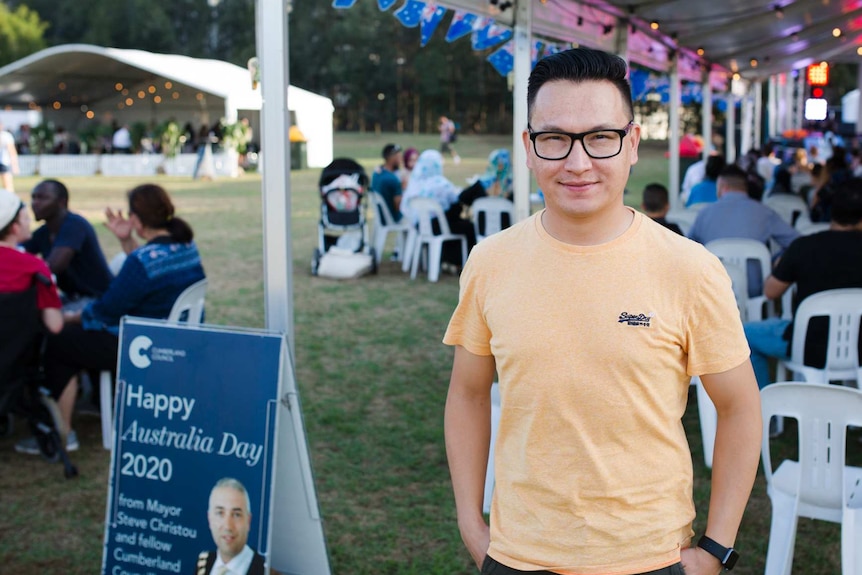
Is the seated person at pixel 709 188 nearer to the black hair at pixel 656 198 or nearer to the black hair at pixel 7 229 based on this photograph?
the black hair at pixel 656 198

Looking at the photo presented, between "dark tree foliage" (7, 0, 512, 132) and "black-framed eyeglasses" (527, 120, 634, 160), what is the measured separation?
4181 cm

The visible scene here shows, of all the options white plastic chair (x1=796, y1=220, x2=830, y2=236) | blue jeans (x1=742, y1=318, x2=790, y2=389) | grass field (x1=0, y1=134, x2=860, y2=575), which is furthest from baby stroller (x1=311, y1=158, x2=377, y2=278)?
blue jeans (x1=742, y1=318, x2=790, y2=389)

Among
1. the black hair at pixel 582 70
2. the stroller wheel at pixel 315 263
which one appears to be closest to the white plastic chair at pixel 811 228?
the black hair at pixel 582 70

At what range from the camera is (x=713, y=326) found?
154 cm

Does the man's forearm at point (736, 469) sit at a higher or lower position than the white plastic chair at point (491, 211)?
lower

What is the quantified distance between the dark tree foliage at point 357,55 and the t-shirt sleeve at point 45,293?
1542 inches

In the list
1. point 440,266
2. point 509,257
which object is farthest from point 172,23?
point 509,257

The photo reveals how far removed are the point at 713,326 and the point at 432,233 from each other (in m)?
8.45

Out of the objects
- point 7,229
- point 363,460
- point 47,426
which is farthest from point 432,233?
point 7,229

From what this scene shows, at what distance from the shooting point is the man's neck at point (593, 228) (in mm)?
1573

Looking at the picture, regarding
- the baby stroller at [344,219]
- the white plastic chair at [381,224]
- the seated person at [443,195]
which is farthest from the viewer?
the white plastic chair at [381,224]

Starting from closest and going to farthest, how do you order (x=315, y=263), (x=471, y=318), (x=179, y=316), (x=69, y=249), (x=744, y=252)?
(x=471, y=318) < (x=179, y=316) < (x=69, y=249) < (x=744, y=252) < (x=315, y=263)

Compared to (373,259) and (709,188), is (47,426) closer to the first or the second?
(373,259)

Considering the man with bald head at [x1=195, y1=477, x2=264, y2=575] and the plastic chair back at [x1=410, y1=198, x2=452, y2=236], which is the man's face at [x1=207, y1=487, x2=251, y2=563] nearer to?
the man with bald head at [x1=195, y1=477, x2=264, y2=575]
